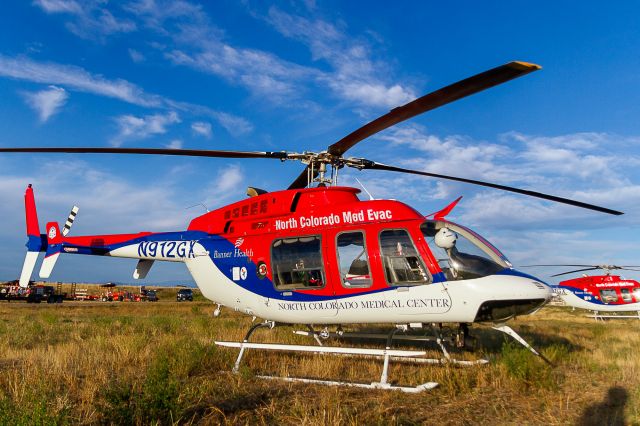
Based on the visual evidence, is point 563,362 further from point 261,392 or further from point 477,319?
point 261,392

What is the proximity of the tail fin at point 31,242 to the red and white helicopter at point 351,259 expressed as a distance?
5.27m

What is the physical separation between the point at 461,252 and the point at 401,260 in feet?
3.48

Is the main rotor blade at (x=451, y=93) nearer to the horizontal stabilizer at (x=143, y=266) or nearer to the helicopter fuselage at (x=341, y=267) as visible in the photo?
the helicopter fuselage at (x=341, y=267)

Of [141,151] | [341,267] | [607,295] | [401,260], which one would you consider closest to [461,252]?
[401,260]

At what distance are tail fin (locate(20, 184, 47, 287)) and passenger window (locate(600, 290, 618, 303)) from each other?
29.7 meters

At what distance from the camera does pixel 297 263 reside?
898 centimetres

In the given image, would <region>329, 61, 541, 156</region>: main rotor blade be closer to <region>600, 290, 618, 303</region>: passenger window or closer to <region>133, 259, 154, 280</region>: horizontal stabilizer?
<region>133, 259, 154, 280</region>: horizontal stabilizer

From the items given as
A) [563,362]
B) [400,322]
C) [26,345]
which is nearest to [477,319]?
[400,322]

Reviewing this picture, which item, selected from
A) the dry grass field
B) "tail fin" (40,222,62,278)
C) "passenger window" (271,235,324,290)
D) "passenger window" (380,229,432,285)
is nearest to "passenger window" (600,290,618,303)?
the dry grass field

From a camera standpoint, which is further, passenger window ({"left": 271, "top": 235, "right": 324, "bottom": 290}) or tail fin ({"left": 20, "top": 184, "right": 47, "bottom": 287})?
tail fin ({"left": 20, "top": 184, "right": 47, "bottom": 287})

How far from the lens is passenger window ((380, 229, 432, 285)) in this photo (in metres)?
7.84

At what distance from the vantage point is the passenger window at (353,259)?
8.34m

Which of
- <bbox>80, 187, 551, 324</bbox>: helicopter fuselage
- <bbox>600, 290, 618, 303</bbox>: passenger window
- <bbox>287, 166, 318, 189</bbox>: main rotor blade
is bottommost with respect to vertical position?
<bbox>600, 290, 618, 303</bbox>: passenger window

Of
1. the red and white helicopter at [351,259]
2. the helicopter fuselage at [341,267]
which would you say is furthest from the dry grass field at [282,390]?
the helicopter fuselage at [341,267]
